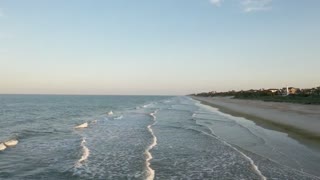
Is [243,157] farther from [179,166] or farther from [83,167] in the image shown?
[83,167]

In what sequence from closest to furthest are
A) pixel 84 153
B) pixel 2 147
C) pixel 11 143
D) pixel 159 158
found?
1. pixel 159 158
2. pixel 84 153
3. pixel 2 147
4. pixel 11 143

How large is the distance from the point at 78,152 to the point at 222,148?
7.16 m

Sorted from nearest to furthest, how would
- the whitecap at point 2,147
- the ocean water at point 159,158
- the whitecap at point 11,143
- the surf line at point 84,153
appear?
the ocean water at point 159,158, the surf line at point 84,153, the whitecap at point 2,147, the whitecap at point 11,143

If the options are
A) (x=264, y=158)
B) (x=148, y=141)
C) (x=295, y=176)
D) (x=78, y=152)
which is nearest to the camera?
(x=295, y=176)

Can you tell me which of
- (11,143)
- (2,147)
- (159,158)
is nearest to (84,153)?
(159,158)

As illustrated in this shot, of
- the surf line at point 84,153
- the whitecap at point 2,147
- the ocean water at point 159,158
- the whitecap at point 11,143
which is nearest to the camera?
the ocean water at point 159,158

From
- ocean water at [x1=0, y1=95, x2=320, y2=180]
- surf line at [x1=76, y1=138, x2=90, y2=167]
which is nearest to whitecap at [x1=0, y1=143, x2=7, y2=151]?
ocean water at [x1=0, y1=95, x2=320, y2=180]

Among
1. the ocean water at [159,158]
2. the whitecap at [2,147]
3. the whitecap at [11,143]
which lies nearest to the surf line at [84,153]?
the ocean water at [159,158]

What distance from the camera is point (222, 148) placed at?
19.9 m

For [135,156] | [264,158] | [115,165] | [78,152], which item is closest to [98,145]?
[78,152]

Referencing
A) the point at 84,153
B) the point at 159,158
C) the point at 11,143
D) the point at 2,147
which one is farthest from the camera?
the point at 11,143

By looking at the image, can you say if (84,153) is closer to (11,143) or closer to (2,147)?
(2,147)

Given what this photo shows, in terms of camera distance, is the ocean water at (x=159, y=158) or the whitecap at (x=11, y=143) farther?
the whitecap at (x=11, y=143)

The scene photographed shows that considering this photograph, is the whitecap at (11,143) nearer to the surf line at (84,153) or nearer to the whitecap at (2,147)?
the whitecap at (2,147)
